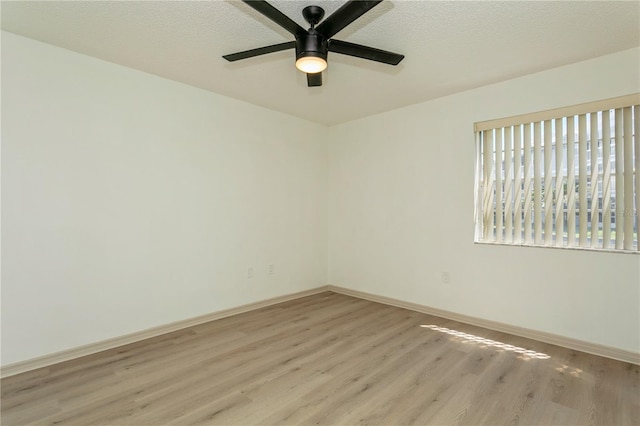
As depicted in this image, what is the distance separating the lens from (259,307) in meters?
4.11

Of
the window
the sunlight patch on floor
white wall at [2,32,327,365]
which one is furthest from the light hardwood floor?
the window

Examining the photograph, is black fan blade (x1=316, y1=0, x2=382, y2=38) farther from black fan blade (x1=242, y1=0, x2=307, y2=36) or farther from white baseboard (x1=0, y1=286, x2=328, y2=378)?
white baseboard (x1=0, y1=286, x2=328, y2=378)

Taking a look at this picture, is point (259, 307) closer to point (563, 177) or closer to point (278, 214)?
point (278, 214)

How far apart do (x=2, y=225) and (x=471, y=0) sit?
3.65 m

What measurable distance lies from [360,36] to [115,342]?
11.0 ft

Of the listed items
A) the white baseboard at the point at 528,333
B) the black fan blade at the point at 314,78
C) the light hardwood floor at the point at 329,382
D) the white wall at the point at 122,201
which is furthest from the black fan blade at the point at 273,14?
the white baseboard at the point at 528,333

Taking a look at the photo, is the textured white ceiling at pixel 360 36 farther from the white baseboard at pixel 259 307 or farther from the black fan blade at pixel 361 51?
the white baseboard at pixel 259 307

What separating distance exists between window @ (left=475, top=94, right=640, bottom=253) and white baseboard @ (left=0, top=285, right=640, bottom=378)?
33.8 inches

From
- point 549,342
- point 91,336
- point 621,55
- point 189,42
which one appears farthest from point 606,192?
point 91,336

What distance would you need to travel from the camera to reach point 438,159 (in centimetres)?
386

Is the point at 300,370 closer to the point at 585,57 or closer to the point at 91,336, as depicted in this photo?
the point at 91,336

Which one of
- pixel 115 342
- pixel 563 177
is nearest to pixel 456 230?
pixel 563 177

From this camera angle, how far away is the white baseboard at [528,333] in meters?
2.72

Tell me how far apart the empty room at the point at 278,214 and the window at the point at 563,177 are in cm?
2
